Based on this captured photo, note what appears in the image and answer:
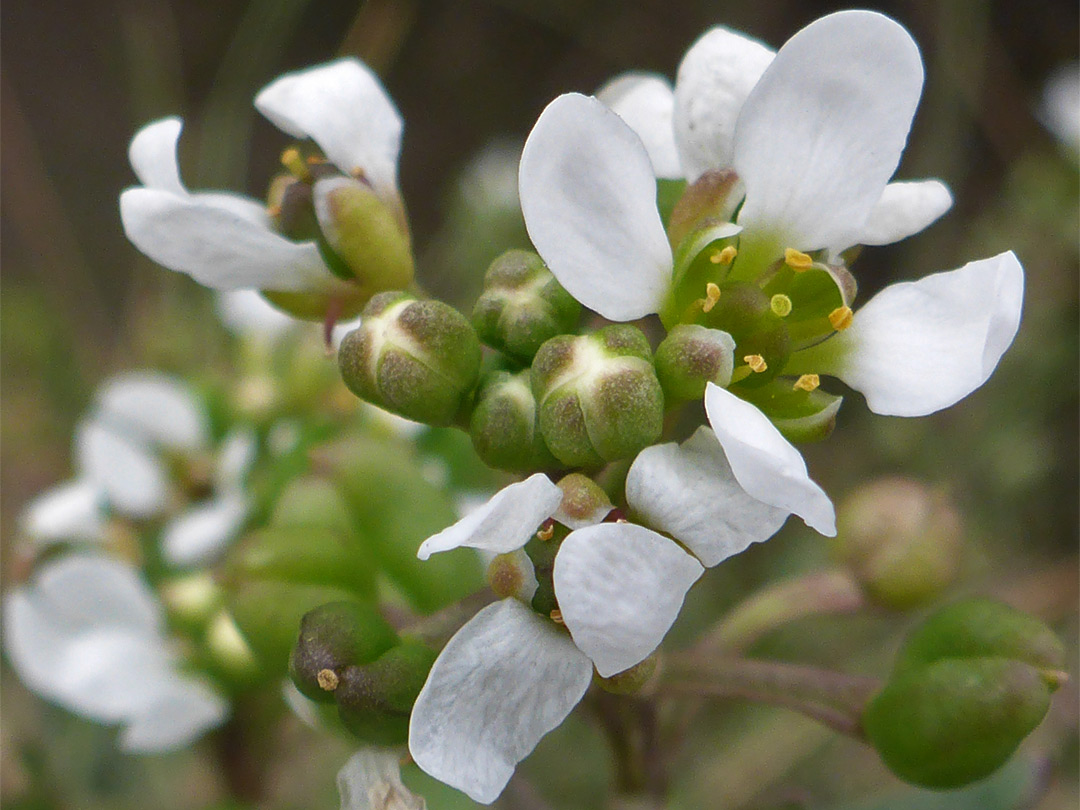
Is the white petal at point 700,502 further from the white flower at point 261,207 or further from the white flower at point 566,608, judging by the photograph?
the white flower at point 261,207

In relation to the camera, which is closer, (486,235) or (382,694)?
(382,694)

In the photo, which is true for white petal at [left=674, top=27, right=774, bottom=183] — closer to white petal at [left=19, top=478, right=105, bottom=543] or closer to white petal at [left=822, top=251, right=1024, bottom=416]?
white petal at [left=822, top=251, right=1024, bottom=416]

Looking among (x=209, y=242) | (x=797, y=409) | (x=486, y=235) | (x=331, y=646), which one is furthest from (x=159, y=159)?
(x=486, y=235)

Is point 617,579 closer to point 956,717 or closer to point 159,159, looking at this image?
point 956,717

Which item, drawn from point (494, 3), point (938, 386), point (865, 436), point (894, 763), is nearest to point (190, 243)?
point (938, 386)

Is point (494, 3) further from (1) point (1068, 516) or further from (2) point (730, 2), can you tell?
(1) point (1068, 516)

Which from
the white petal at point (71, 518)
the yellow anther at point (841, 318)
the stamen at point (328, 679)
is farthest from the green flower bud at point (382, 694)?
the white petal at point (71, 518)
